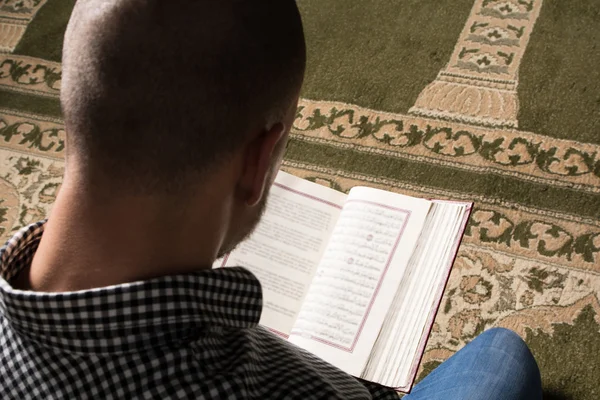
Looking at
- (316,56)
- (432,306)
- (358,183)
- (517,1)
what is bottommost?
(432,306)

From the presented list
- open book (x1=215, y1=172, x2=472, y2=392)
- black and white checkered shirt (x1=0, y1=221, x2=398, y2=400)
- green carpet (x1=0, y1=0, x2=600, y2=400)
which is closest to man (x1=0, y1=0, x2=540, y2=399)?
black and white checkered shirt (x1=0, y1=221, x2=398, y2=400)

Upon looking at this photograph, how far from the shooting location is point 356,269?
1.05 m

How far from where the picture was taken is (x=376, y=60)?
1.73 metres

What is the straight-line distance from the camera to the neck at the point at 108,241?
0.60 meters

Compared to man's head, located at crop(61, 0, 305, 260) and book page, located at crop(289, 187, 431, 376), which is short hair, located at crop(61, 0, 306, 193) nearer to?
man's head, located at crop(61, 0, 305, 260)

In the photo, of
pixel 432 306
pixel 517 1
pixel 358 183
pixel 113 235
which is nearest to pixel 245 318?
pixel 113 235

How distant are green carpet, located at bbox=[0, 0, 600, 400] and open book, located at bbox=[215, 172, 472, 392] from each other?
302mm

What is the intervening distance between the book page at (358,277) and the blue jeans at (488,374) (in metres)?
0.12

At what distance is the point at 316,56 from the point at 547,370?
94 centimetres

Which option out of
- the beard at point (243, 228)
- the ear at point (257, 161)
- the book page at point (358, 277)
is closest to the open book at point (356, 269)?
the book page at point (358, 277)

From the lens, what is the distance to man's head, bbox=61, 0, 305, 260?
62 cm

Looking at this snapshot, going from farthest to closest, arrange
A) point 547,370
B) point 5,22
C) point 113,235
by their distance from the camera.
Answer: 1. point 5,22
2. point 547,370
3. point 113,235

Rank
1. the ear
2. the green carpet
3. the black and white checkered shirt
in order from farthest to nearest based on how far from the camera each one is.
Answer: the green carpet
the ear
the black and white checkered shirt

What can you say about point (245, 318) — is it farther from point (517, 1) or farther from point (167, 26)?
point (517, 1)
